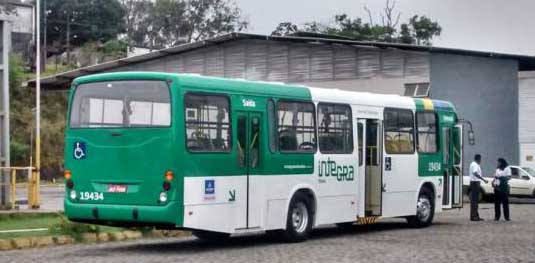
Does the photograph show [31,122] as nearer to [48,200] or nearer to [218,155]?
[48,200]

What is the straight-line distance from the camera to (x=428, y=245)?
698 inches

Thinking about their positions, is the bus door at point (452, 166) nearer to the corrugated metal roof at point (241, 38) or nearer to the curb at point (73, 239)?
the curb at point (73, 239)

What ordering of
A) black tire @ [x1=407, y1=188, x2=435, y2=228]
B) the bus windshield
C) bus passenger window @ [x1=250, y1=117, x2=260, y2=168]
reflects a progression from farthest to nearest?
black tire @ [x1=407, y1=188, x2=435, y2=228]
bus passenger window @ [x1=250, y1=117, x2=260, y2=168]
the bus windshield

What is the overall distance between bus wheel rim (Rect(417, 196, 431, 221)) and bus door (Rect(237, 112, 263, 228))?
21.6 feet

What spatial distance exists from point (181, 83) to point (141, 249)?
3.12 m

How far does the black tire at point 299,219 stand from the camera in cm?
A: 1800

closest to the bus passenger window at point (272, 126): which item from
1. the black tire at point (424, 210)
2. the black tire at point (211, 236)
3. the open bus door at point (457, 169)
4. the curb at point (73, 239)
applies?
the black tire at point (211, 236)

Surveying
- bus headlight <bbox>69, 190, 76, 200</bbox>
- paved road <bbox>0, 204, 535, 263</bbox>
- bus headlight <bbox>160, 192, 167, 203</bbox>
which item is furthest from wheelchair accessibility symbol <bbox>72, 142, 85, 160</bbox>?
bus headlight <bbox>160, 192, 167, 203</bbox>

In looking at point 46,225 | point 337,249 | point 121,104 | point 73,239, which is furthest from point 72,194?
point 46,225

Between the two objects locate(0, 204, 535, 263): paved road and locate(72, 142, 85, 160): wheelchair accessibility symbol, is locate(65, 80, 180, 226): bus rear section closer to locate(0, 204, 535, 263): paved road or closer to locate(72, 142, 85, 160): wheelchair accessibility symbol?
locate(72, 142, 85, 160): wheelchair accessibility symbol

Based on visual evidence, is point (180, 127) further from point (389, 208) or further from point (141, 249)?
point (389, 208)

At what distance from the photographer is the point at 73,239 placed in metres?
18.2

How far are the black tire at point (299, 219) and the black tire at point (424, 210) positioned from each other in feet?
15.3

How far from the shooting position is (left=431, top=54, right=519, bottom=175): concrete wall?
40.4 m
